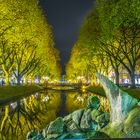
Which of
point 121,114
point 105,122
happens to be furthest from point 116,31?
point 121,114

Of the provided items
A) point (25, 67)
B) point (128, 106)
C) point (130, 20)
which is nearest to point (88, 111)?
point (128, 106)

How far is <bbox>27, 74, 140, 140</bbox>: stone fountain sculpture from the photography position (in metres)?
15.3

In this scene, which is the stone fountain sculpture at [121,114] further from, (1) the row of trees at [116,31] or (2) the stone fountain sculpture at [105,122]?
(1) the row of trees at [116,31]

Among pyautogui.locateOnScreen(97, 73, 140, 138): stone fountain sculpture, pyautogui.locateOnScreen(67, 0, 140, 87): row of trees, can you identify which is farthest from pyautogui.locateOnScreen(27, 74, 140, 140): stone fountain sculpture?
pyautogui.locateOnScreen(67, 0, 140, 87): row of trees

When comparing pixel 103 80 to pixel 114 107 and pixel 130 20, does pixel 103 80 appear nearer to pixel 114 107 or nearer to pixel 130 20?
pixel 114 107

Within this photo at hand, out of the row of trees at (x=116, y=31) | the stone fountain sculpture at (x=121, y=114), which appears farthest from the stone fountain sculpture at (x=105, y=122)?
the row of trees at (x=116, y=31)

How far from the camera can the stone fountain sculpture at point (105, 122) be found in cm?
1532

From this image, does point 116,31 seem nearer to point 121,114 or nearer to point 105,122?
point 105,122

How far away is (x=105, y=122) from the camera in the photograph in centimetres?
1764

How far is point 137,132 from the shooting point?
15.0 meters

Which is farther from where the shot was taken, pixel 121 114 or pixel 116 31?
pixel 116 31

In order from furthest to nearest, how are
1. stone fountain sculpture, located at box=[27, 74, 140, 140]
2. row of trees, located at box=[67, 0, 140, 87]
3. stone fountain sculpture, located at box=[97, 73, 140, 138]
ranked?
row of trees, located at box=[67, 0, 140, 87] < stone fountain sculpture, located at box=[27, 74, 140, 140] < stone fountain sculpture, located at box=[97, 73, 140, 138]

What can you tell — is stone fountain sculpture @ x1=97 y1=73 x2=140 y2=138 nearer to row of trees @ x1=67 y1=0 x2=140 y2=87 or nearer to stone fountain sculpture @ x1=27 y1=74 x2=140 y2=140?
stone fountain sculpture @ x1=27 y1=74 x2=140 y2=140

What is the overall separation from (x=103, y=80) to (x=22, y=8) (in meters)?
32.0
